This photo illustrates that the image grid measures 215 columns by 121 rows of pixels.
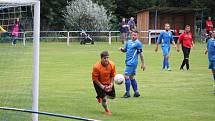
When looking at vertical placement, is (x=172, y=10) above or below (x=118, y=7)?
below

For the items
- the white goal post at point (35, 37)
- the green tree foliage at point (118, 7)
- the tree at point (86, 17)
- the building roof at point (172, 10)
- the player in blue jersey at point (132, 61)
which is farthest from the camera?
the green tree foliage at point (118, 7)

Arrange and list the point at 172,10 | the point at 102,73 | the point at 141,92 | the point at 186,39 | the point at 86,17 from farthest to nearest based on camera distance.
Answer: the point at 86,17, the point at 172,10, the point at 186,39, the point at 141,92, the point at 102,73

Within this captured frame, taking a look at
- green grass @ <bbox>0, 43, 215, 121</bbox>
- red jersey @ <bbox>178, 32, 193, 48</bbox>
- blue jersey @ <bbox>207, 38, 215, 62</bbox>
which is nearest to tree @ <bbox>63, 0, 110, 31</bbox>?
green grass @ <bbox>0, 43, 215, 121</bbox>

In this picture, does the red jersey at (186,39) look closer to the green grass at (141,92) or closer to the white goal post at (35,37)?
the green grass at (141,92)

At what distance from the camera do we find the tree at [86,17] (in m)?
50.9

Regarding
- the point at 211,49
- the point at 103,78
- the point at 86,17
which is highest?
the point at 86,17

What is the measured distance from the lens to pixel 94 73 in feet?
43.2

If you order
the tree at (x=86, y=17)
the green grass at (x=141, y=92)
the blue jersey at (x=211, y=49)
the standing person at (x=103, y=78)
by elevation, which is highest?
the tree at (x=86, y=17)

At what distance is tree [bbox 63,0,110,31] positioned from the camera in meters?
50.9

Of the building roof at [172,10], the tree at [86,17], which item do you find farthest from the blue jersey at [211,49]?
the tree at [86,17]

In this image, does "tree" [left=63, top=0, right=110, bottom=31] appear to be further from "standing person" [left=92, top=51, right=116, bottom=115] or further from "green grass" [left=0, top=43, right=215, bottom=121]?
"standing person" [left=92, top=51, right=116, bottom=115]

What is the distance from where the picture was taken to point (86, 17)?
51.2 metres

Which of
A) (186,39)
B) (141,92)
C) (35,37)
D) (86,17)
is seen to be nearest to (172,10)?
(86,17)

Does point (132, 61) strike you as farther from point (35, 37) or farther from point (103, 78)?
point (35, 37)
